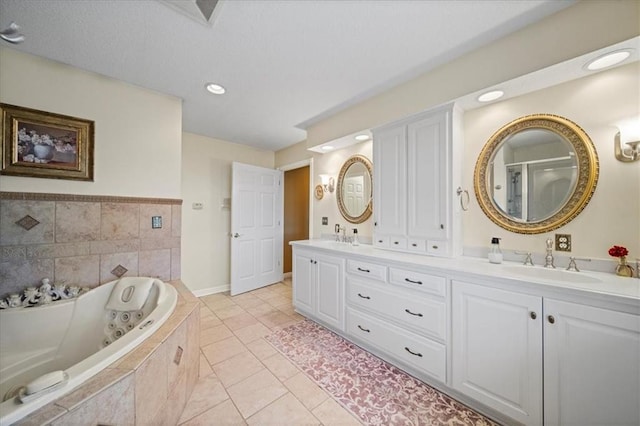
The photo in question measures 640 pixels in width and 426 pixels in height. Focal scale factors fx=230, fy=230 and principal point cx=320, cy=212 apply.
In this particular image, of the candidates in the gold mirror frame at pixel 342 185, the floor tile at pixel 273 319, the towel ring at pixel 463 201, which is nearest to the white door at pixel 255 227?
the floor tile at pixel 273 319

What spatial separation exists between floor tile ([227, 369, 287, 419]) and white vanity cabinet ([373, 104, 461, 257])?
1.47 metres

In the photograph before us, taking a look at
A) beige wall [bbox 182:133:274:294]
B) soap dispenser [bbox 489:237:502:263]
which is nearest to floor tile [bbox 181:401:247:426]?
soap dispenser [bbox 489:237:502:263]

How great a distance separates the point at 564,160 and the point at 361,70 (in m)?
1.57

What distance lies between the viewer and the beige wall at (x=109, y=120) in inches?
67.5

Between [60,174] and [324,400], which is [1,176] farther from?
[324,400]

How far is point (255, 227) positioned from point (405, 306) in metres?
2.67

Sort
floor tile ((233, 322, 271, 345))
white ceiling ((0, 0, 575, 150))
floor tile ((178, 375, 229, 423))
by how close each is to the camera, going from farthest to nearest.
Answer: floor tile ((233, 322, 271, 345))
floor tile ((178, 375, 229, 423))
white ceiling ((0, 0, 575, 150))

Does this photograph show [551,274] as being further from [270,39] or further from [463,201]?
[270,39]

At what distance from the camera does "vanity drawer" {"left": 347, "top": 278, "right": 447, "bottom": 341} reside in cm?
159

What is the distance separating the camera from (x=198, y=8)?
1.34m

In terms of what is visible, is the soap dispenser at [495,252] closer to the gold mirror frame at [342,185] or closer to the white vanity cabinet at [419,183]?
the white vanity cabinet at [419,183]

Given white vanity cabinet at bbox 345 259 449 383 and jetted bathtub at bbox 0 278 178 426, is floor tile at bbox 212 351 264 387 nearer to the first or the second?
jetted bathtub at bbox 0 278 178 426

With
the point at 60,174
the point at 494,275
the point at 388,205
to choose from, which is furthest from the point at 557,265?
the point at 60,174

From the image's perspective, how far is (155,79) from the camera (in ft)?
6.70
